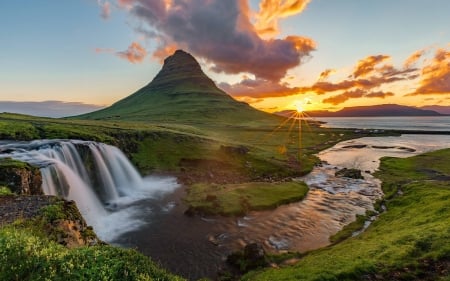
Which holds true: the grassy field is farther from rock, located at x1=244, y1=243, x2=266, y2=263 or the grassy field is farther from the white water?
rock, located at x1=244, y1=243, x2=266, y2=263

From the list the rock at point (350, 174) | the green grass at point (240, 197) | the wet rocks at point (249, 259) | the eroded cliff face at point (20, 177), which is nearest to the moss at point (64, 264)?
the wet rocks at point (249, 259)

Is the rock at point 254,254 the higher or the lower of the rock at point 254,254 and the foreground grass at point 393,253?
the lower

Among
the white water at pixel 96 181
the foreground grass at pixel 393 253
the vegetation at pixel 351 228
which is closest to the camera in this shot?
the foreground grass at pixel 393 253

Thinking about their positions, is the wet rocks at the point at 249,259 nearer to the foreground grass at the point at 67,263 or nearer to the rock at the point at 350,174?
the foreground grass at the point at 67,263

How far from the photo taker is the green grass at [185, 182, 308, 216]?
139 ft

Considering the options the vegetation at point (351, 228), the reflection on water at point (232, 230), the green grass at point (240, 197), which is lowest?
the reflection on water at point (232, 230)

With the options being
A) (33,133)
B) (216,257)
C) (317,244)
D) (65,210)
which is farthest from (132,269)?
(33,133)

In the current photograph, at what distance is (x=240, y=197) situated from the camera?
4647cm

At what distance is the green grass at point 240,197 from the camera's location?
1665 inches

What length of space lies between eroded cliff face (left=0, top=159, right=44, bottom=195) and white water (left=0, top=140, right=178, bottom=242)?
1.74m

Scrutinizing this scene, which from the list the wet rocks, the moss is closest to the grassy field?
the wet rocks

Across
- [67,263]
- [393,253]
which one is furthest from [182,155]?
[67,263]

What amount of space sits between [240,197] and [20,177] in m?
29.2

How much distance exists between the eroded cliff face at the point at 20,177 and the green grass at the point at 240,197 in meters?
19.6
